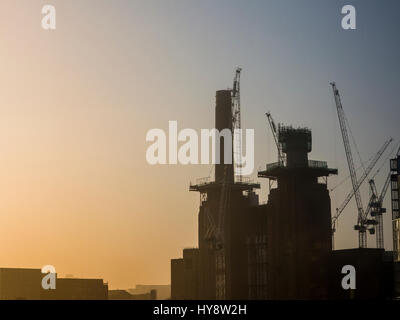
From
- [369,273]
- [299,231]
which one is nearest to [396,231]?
[369,273]

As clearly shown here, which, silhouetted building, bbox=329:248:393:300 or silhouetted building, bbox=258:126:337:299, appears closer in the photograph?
silhouetted building, bbox=329:248:393:300

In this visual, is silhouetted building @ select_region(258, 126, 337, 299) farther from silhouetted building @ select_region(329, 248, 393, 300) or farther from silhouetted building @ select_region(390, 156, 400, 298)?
silhouetted building @ select_region(390, 156, 400, 298)

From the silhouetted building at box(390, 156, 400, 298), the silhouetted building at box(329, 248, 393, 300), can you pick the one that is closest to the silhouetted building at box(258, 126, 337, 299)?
the silhouetted building at box(329, 248, 393, 300)

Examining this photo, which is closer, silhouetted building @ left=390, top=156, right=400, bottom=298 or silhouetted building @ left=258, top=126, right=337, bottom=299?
silhouetted building @ left=390, top=156, right=400, bottom=298

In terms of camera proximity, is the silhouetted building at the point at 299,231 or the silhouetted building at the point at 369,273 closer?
the silhouetted building at the point at 369,273

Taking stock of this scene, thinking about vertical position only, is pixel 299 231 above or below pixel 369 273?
above

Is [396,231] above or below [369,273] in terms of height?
above

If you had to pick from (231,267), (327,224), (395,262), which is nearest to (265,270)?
(231,267)

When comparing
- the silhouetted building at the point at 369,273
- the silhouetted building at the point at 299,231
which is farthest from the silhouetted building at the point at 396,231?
the silhouetted building at the point at 299,231

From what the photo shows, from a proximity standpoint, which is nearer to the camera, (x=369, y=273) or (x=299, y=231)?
(x=369, y=273)

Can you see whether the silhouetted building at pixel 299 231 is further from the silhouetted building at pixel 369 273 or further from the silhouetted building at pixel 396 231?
the silhouetted building at pixel 396 231

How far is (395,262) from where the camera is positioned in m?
172

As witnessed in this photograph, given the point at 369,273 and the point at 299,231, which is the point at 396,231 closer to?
the point at 369,273
